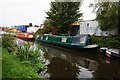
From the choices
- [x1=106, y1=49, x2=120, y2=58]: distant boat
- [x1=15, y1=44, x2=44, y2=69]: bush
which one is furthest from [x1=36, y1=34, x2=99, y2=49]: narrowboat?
[x1=15, y1=44, x2=44, y2=69]: bush

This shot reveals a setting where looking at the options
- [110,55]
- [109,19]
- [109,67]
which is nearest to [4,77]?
[109,67]

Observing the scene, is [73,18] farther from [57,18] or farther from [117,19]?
[117,19]

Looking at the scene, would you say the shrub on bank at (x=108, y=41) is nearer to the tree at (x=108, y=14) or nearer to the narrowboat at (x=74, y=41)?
the narrowboat at (x=74, y=41)

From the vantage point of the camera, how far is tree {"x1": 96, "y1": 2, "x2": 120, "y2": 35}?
56.9ft

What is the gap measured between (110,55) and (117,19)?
4.69 metres

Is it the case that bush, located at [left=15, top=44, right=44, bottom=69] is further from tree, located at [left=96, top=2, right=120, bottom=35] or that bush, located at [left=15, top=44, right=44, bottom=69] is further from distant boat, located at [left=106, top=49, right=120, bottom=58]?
tree, located at [left=96, top=2, right=120, bottom=35]

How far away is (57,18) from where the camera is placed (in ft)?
95.2

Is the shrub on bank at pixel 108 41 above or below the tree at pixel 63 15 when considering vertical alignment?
below

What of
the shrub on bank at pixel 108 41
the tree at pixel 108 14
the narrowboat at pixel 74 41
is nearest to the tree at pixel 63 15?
the narrowboat at pixel 74 41

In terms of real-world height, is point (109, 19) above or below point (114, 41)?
above

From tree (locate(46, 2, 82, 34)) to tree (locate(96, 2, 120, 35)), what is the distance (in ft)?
30.6

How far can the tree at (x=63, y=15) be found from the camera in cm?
2870

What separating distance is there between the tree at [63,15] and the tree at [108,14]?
933cm

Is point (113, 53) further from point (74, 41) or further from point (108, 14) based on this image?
point (74, 41)
